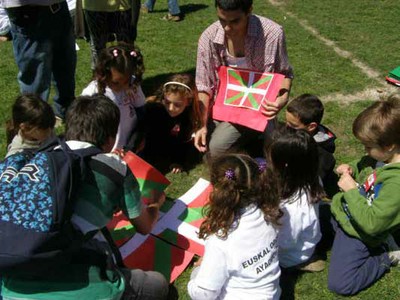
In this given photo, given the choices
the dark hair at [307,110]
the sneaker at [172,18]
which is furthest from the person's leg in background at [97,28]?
the sneaker at [172,18]

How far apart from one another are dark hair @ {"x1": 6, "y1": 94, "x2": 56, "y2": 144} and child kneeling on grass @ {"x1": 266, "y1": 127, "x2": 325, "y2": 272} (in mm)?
1474

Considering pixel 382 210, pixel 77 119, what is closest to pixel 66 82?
pixel 77 119

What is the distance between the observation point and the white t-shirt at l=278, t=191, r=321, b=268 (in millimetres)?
2795

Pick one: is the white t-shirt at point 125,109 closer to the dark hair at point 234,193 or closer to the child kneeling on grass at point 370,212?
the dark hair at point 234,193

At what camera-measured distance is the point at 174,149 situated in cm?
405

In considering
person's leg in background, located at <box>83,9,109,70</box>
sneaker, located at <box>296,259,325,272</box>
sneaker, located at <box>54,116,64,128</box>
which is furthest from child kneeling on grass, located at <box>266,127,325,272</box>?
person's leg in background, located at <box>83,9,109,70</box>

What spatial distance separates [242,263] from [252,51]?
1.83 m

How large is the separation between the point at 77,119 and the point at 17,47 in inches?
78.6

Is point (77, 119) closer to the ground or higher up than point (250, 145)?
higher up

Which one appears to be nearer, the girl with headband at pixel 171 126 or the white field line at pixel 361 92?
the girl with headband at pixel 171 126

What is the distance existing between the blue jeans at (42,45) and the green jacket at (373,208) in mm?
2630

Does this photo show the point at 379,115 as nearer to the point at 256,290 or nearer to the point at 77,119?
the point at 256,290

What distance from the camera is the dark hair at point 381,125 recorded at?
9.00 ft

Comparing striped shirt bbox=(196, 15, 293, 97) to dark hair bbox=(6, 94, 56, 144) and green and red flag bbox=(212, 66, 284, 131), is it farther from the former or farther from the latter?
dark hair bbox=(6, 94, 56, 144)
